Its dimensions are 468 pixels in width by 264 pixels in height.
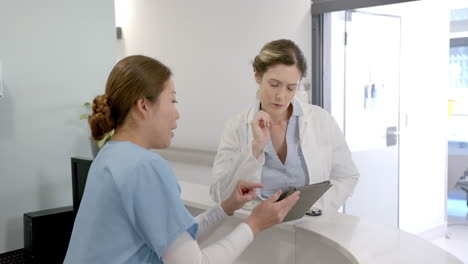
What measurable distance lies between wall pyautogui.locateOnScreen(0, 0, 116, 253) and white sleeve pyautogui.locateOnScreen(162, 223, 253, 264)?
2139mm

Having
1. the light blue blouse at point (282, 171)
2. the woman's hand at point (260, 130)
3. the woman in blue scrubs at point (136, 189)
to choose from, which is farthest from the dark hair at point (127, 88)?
the light blue blouse at point (282, 171)

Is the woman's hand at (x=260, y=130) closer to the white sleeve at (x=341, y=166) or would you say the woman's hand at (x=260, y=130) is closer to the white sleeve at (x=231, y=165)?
the white sleeve at (x=231, y=165)

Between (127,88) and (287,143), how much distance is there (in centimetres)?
99

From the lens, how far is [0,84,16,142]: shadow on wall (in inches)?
115

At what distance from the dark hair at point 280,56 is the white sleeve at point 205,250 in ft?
2.76

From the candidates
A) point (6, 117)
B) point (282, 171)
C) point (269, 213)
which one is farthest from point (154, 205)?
point (6, 117)

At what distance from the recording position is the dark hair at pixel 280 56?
1.98m

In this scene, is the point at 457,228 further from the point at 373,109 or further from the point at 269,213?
the point at 269,213

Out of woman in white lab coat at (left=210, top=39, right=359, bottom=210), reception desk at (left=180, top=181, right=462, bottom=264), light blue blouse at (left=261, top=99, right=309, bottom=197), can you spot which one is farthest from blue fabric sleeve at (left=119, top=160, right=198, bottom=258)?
light blue blouse at (left=261, top=99, right=309, bottom=197)

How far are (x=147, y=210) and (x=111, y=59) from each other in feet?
8.37

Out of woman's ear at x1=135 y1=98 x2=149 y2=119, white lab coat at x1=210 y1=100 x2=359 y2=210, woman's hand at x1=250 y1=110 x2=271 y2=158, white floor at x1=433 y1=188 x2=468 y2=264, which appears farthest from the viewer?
white floor at x1=433 y1=188 x2=468 y2=264

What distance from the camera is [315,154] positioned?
6.61ft

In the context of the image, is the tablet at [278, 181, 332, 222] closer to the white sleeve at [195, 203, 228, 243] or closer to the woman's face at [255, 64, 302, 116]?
the white sleeve at [195, 203, 228, 243]

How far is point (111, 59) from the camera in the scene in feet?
11.3
